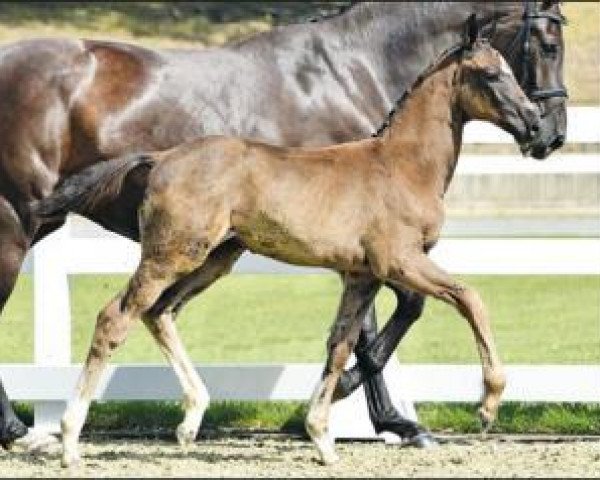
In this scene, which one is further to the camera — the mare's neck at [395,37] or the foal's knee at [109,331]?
the mare's neck at [395,37]

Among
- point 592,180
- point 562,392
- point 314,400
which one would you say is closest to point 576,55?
point 592,180

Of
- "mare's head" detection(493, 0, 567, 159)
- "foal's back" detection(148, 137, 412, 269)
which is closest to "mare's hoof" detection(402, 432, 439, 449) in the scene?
"foal's back" detection(148, 137, 412, 269)

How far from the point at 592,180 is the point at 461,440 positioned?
40.2 feet

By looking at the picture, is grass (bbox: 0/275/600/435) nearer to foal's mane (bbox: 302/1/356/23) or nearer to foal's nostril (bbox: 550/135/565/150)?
foal's nostril (bbox: 550/135/565/150)

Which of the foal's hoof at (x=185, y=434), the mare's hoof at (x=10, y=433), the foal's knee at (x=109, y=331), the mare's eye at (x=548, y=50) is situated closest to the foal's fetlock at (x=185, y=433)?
the foal's hoof at (x=185, y=434)

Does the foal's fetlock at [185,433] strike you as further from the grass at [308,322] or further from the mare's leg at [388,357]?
the grass at [308,322]

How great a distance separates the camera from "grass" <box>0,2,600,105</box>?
104 feet

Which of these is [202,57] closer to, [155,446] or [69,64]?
[69,64]

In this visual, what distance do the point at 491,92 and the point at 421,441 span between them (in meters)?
1.79

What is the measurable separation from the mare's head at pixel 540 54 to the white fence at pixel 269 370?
1045mm

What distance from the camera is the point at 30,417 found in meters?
10.1

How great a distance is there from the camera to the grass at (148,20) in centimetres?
3177

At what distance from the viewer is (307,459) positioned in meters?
8.46

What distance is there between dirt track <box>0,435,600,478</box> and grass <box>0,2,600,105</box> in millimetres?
20406
